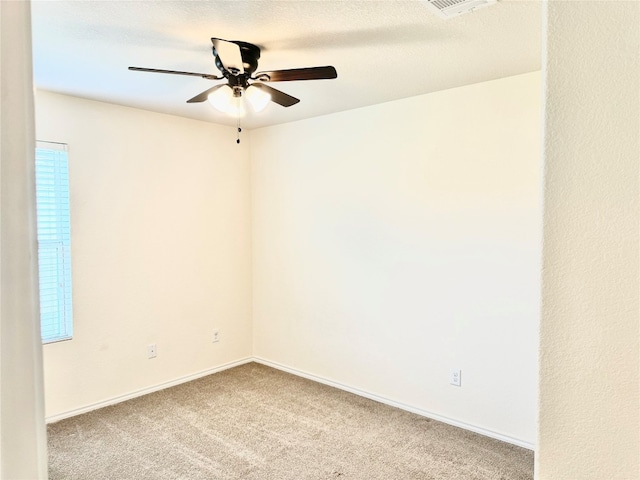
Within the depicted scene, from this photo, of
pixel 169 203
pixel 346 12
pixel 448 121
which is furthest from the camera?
pixel 169 203

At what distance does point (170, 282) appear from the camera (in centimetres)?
387

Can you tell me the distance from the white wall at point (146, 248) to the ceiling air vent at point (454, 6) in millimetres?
2680

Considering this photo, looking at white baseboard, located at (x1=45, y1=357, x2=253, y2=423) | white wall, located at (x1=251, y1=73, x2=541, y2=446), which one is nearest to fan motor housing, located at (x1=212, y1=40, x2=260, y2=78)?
white wall, located at (x1=251, y1=73, x2=541, y2=446)

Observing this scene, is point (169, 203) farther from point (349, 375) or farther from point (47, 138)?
point (349, 375)

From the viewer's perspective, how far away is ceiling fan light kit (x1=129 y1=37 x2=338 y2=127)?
2023 mm

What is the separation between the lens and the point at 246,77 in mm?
Result: 2203

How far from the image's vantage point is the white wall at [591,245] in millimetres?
657

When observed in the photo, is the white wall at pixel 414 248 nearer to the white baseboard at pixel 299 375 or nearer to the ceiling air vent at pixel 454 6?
the white baseboard at pixel 299 375

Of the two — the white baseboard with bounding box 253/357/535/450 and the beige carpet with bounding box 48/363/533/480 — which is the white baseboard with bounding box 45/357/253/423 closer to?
the beige carpet with bounding box 48/363/533/480

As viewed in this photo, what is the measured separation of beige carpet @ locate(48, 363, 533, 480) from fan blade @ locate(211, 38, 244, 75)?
2252 mm

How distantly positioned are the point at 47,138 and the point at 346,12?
2444 mm

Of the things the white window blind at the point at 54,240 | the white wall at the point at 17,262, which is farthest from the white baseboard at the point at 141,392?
the white wall at the point at 17,262

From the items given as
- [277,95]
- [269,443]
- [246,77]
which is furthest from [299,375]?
[246,77]

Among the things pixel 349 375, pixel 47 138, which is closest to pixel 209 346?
pixel 349 375
